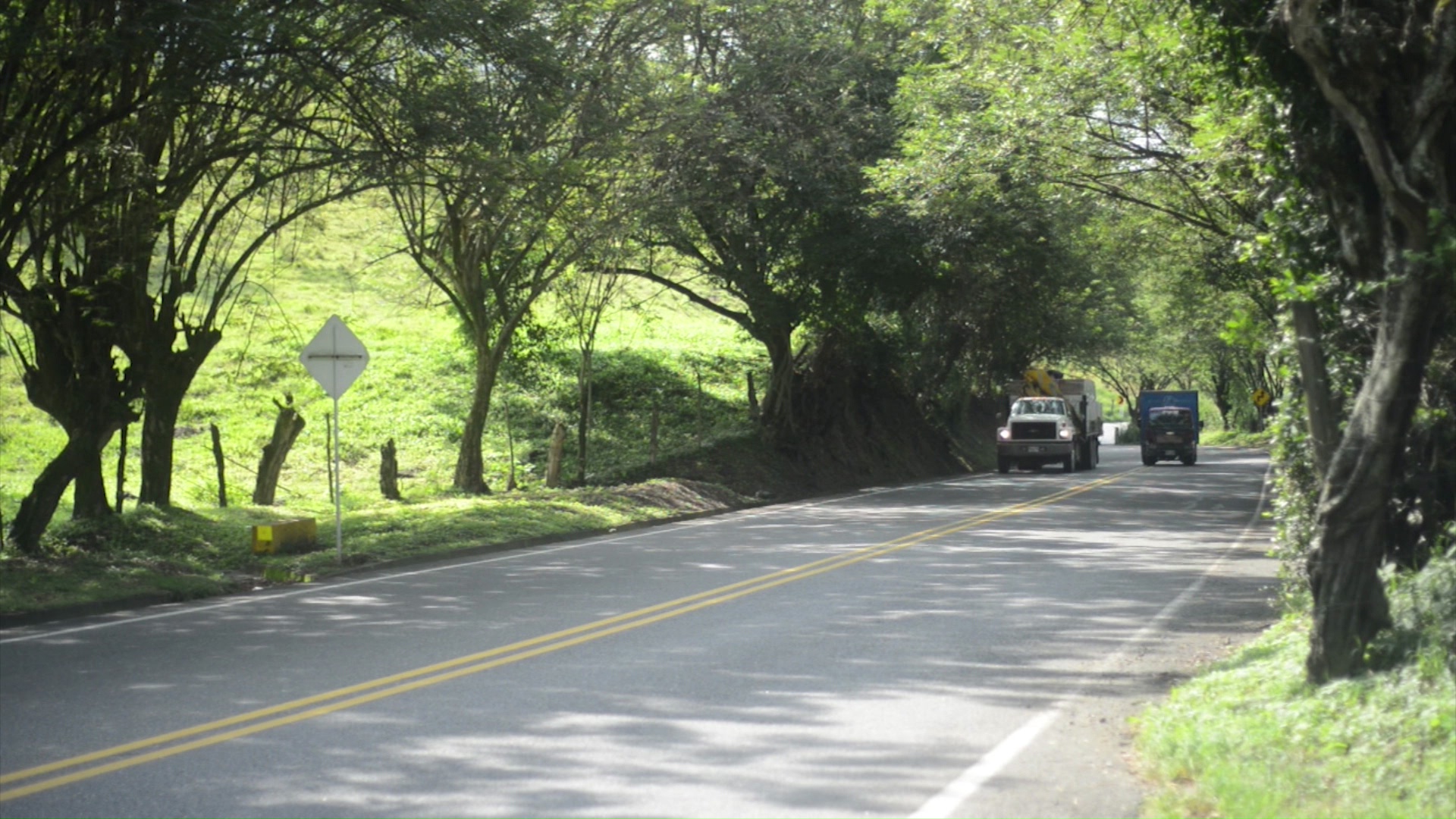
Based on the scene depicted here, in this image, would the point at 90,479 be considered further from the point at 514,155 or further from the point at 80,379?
the point at 514,155

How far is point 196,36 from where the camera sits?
539 inches

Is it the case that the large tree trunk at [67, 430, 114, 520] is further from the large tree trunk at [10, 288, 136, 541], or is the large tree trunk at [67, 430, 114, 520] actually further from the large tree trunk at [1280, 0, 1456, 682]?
the large tree trunk at [1280, 0, 1456, 682]

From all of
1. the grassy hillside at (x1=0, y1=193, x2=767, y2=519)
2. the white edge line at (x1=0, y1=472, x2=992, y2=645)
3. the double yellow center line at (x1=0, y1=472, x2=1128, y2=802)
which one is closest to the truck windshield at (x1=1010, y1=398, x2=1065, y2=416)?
the grassy hillside at (x1=0, y1=193, x2=767, y2=519)

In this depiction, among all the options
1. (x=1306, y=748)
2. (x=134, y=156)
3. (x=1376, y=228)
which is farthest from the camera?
(x=134, y=156)

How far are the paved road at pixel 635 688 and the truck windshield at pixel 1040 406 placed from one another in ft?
81.1

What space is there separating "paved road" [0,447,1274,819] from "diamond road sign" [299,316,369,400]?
8.78 feet

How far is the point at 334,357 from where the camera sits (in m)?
17.0

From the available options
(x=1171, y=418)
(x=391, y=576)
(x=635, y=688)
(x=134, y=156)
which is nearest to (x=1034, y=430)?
(x=1171, y=418)

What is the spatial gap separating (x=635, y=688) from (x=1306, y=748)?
3989 mm

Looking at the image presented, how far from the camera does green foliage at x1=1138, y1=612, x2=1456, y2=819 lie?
5586 mm

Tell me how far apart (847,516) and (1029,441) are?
62.1ft

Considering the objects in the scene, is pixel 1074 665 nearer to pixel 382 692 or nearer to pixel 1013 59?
pixel 382 692

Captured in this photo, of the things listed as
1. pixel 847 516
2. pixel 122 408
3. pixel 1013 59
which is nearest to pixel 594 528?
pixel 847 516

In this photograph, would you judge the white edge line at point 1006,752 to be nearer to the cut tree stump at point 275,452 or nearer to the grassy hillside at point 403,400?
the grassy hillside at point 403,400
